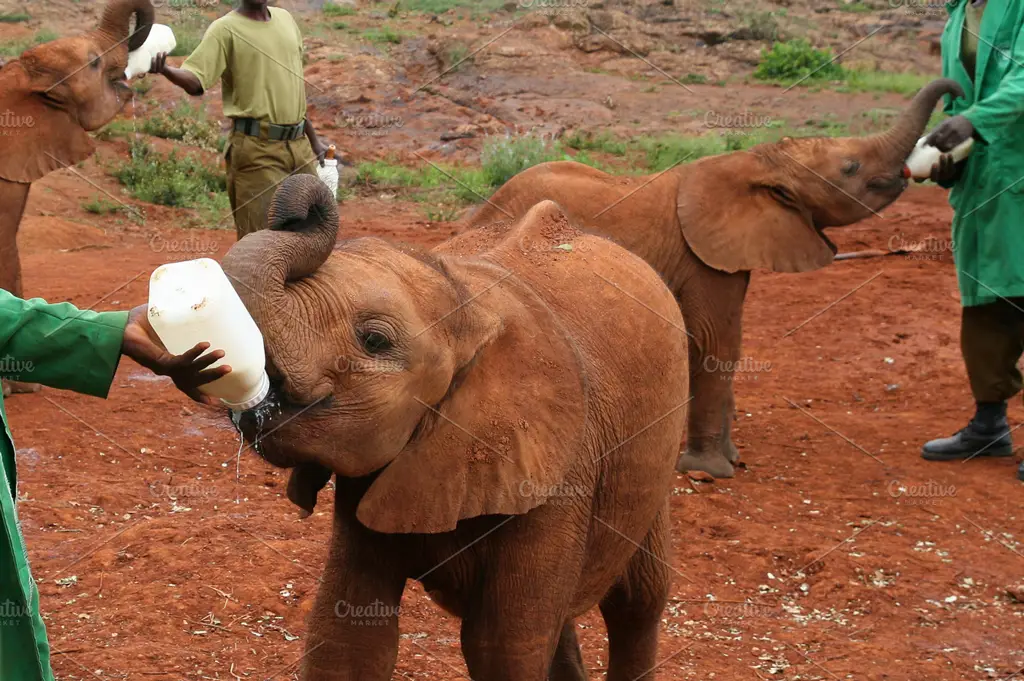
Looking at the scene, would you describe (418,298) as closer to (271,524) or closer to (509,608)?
(509,608)

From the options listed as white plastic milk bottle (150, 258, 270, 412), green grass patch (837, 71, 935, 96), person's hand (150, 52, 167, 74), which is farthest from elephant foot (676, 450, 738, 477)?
green grass patch (837, 71, 935, 96)

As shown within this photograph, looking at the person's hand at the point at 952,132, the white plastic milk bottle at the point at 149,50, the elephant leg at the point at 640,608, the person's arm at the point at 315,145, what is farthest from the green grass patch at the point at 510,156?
the elephant leg at the point at 640,608

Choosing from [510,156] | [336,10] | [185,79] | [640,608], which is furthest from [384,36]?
[640,608]

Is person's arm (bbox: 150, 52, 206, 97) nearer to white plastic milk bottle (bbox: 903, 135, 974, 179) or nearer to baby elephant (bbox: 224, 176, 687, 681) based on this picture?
baby elephant (bbox: 224, 176, 687, 681)

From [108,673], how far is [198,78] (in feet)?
12.9

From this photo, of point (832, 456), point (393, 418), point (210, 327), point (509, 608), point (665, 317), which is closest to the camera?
point (210, 327)

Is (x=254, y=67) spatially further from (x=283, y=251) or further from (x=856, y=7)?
(x=856, y=7)

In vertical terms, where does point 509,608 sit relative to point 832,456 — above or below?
above

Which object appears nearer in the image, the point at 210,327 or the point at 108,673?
the point at 210,327

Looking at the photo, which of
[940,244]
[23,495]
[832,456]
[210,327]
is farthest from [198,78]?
[940,244]

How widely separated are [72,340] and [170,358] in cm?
37

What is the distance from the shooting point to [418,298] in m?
3.37

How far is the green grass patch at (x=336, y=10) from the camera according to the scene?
2495 centimetres

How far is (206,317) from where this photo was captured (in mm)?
2672
